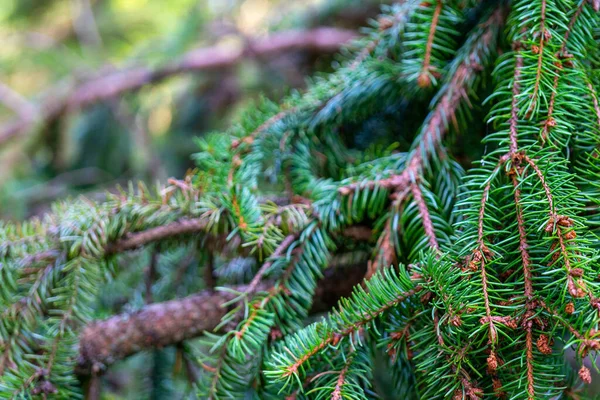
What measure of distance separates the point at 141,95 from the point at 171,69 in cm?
24

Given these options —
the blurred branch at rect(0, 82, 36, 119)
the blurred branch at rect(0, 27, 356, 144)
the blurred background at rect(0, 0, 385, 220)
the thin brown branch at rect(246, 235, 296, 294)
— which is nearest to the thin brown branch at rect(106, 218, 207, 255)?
the thin brown branch at rect(246, 235, 296, 294)

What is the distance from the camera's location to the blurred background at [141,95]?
5.33ft

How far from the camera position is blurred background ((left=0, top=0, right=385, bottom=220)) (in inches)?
64.0

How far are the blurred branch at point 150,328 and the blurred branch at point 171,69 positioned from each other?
1051mm

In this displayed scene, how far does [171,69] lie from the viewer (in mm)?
1616

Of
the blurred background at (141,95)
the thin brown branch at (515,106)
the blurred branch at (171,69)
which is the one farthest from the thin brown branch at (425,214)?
the blurred branch at (171,69)

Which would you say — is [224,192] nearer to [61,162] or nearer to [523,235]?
[523,235]

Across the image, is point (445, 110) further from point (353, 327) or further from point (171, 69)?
point (171, 69)

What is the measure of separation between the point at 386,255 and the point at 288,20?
4.06 feet

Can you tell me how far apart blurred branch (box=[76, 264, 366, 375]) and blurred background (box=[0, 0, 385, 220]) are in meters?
0.88

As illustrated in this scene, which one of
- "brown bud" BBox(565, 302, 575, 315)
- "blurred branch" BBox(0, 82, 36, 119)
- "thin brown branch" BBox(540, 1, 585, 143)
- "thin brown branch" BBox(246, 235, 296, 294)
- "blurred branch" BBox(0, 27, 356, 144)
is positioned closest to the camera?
"brown bud" BBox(565, 302, 575, 315)

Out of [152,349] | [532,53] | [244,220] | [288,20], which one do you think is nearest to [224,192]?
[244,220]

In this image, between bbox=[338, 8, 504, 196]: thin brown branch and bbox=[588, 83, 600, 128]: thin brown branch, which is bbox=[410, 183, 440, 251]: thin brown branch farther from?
bbox=[588, 83, 600, 128]: thin brown branch

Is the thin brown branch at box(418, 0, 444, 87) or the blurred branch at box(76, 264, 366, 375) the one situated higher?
the thin brown branch at box(418, 0, 444, 87)
